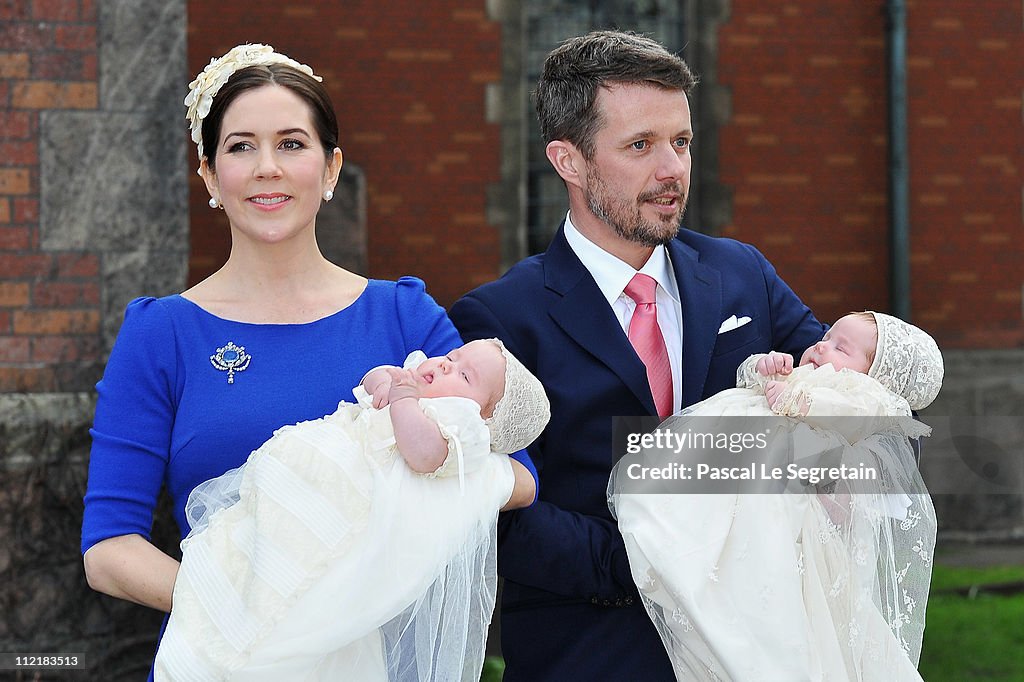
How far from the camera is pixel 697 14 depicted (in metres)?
9.08

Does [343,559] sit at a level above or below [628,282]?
below

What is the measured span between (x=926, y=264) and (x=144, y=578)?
7941 millimetres

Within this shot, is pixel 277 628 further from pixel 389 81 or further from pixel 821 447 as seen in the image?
pixel 389 81

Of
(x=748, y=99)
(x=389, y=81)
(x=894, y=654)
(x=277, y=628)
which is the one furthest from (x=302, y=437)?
(x=748, y=99)

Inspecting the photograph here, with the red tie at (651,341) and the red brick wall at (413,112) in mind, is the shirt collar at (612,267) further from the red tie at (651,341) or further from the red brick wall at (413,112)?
the red brick wall at (413,112)

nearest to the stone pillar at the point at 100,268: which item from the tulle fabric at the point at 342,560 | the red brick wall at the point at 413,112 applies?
the tulle fabric at the point at 342,560

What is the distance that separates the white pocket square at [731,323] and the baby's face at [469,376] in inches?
→ 28.0

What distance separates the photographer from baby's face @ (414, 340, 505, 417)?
2.66 m

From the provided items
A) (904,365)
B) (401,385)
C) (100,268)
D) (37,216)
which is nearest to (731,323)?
(904,365)

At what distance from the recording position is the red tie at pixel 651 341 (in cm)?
310

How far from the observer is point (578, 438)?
3.02m

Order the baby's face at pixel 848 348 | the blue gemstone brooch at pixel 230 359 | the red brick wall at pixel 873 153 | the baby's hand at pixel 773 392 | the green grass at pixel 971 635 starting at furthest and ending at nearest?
1. the red brick wall at pixel 873 153
2. the green grass at pixel 971 635
3. the baby's face at pixel 848 348
4. the baby's hand at pixel 773 392
5. the blue gemstone brooch at pixel 230 359

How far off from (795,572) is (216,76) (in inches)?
68.0

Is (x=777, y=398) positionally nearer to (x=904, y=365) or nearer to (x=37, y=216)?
(x=904, y=365)
